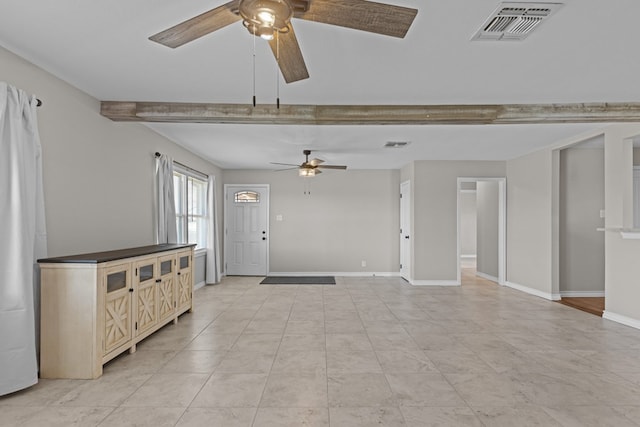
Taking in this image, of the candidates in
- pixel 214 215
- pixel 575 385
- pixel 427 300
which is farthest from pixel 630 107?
pixel 214 215

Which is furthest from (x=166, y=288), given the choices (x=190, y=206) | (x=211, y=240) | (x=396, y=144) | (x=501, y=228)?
(x=501, y=228)

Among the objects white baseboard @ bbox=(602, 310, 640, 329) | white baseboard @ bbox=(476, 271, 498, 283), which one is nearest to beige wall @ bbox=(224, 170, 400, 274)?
white baseboard @ bbox=(476, 271, 498, 283)

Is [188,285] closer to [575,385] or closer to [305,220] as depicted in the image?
[305,220]

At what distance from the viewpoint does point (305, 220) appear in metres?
7.90

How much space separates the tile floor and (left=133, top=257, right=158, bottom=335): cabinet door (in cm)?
24

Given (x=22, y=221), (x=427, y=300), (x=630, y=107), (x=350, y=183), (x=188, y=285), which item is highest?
(x=630, y=107)

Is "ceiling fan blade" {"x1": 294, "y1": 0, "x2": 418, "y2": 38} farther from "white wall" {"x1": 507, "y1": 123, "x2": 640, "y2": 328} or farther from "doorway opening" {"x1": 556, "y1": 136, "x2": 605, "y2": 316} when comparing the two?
"doorway opening" {"x1": 556, "y1": 136, "x2": 605, "y2": 316}

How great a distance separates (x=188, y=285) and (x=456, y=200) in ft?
17.1

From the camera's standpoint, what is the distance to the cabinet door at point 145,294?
330 centimetres

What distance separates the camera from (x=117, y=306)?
2980 mm

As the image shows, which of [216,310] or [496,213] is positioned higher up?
[496,213]

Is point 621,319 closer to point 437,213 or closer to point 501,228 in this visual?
point 501,228

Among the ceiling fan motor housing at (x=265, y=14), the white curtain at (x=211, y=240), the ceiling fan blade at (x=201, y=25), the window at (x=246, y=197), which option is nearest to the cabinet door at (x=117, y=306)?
the ceiling fan blade at (x=201, y=25)

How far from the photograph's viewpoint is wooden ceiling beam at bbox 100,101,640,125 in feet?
12.3
